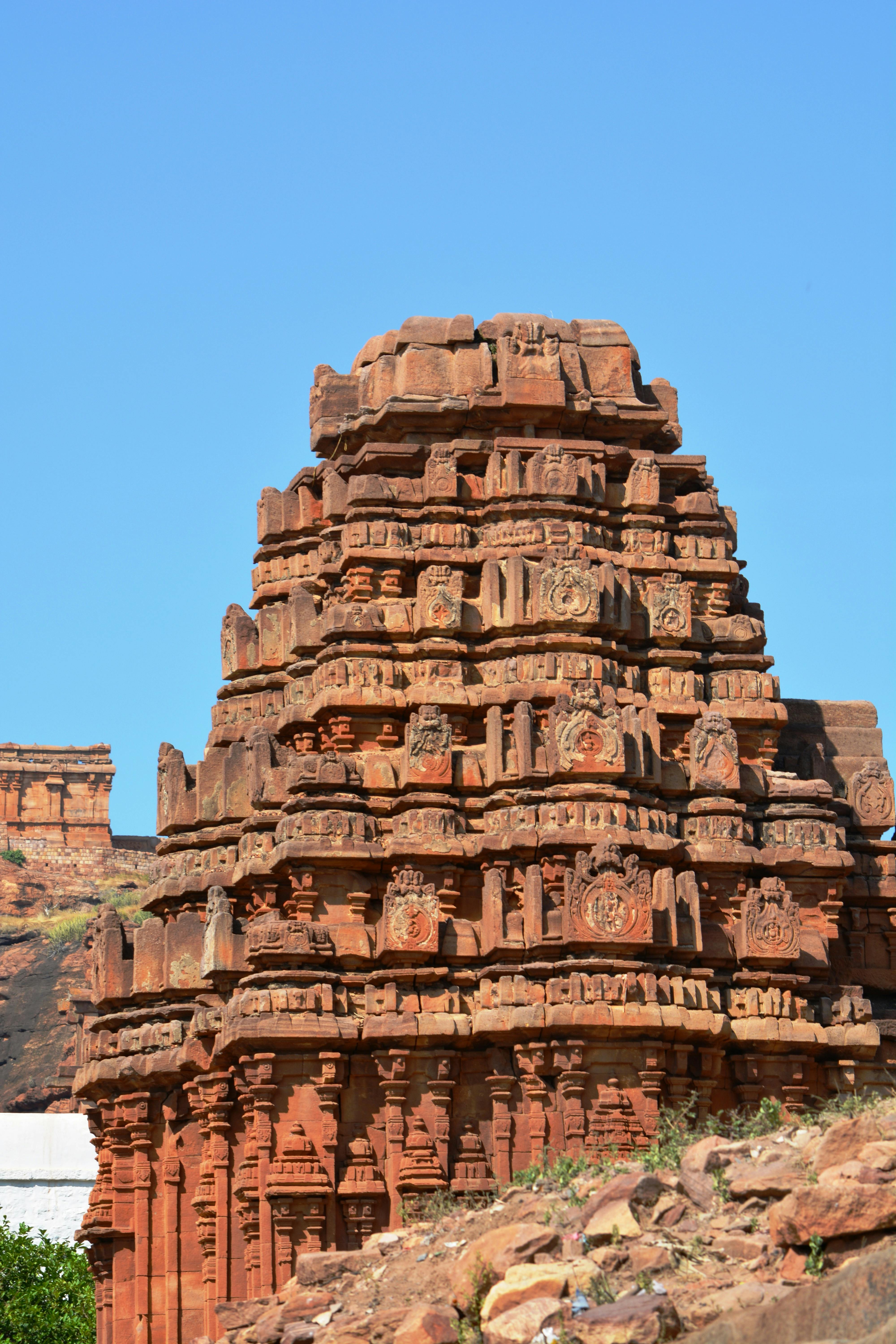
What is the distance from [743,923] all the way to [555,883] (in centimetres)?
277

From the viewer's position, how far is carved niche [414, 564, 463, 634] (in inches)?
1324

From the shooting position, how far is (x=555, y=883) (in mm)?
31516

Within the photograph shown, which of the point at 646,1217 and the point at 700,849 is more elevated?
the point at 700,849

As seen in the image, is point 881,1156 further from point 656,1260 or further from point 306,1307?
point 306,1307

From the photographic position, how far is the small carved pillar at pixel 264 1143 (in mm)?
30234

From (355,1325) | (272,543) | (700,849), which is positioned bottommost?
(355,1325)

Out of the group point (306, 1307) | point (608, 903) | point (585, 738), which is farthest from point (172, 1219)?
point (306, 1307)

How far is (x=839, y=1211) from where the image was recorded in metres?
19.0

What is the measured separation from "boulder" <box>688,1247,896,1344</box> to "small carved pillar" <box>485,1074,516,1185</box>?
1208 cm

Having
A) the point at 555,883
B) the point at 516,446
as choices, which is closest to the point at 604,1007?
the point at 555,883

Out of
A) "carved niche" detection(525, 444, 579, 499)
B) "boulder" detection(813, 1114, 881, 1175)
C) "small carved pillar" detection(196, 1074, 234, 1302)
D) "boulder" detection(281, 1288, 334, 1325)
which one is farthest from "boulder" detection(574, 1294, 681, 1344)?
"carved niche" detection(525, 444, 579, 499)

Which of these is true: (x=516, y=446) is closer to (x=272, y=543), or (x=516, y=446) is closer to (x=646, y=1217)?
(x=272, y=543)

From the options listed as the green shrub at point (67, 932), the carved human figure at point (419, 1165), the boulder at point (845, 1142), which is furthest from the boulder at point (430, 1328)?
the green shrub at point (67, 932)

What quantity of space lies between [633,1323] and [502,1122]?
11807mm
